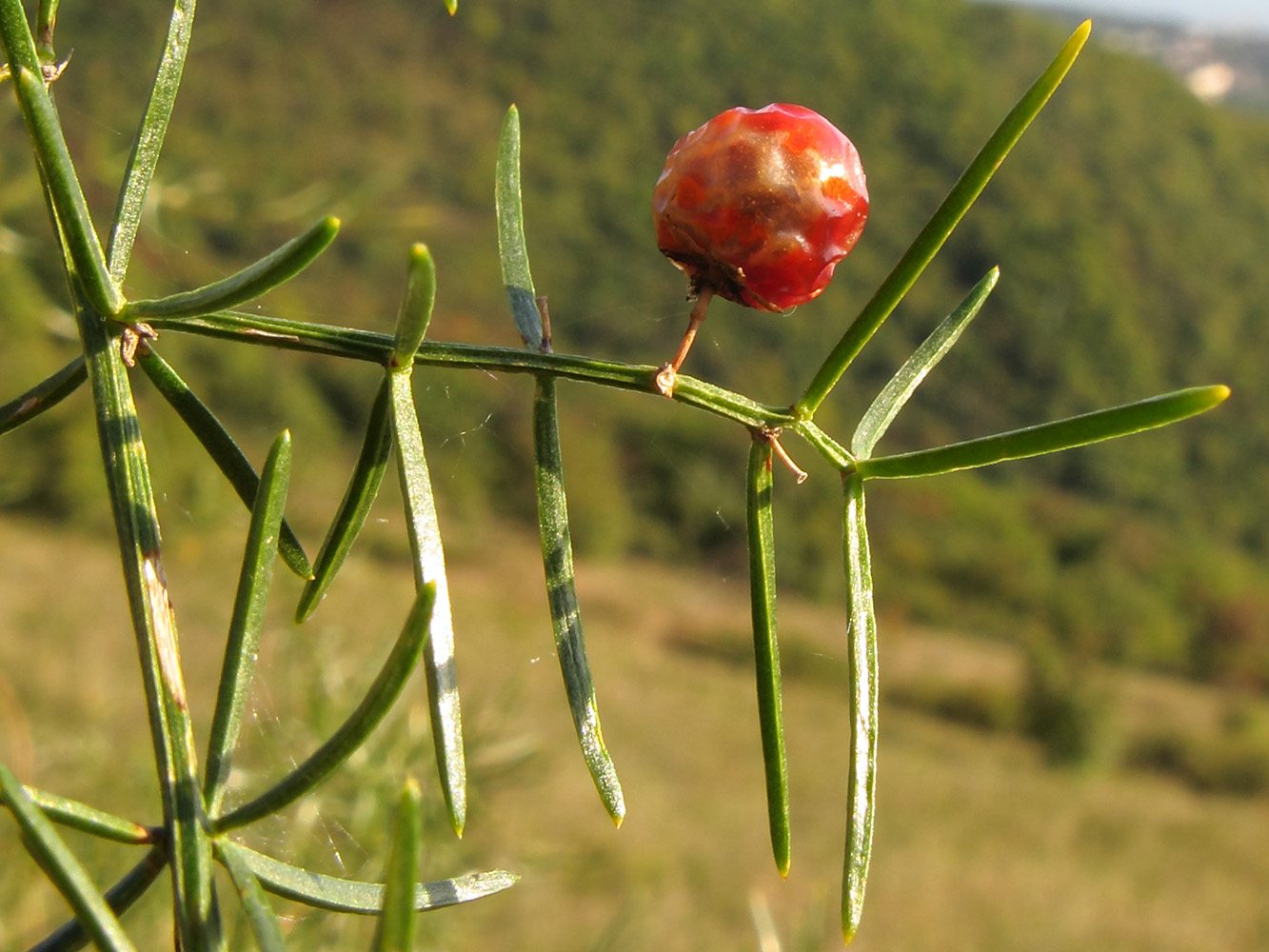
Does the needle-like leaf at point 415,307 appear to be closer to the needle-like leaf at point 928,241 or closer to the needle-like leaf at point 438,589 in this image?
the needle-like leaf at point 438,589

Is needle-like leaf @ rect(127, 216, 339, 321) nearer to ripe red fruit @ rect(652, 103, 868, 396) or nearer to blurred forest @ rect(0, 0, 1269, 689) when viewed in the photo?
ripe red fruit @ rect(652, 103, 868, 396)

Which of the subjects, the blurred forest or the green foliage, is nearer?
the green foliage

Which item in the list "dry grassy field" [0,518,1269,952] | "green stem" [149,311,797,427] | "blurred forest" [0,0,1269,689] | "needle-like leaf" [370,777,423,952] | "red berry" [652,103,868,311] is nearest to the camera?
"needle-like leaf" [370,777,423,952]

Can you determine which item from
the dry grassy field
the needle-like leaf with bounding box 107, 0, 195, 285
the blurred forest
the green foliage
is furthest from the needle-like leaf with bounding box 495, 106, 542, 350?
the blurred forest

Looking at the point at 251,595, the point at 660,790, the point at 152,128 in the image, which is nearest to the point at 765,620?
the point at 251,595

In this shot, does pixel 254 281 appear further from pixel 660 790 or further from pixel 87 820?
pixel 660 790

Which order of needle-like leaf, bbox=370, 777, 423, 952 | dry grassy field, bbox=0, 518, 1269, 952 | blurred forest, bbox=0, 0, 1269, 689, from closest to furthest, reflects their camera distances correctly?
needle-like leaf, bbox=370, 777, 423, 952 → dry grassy field, bbox=0, 518, 1269, 952 → blurred forest, bbox=0, 0, 1269, 689

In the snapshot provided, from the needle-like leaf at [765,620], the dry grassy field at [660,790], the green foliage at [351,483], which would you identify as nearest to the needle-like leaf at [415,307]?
the green foliage at [351,483]
